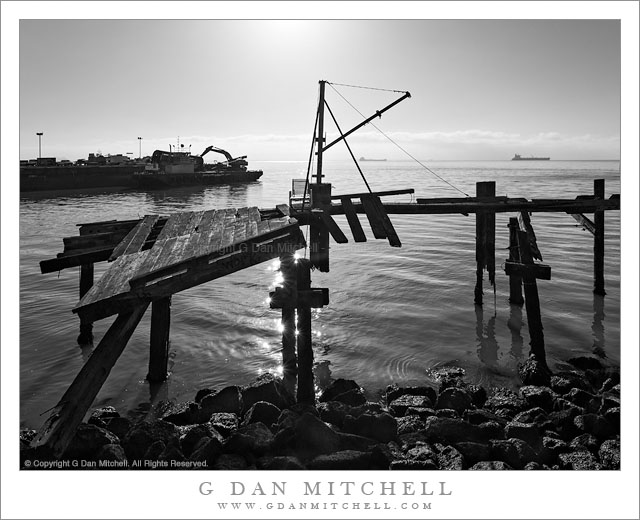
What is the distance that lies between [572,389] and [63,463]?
A: 752 centimetres

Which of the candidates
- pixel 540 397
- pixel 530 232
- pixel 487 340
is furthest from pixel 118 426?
pixel 530 232

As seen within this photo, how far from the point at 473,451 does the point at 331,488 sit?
6.89ft

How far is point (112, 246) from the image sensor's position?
28.8 feet

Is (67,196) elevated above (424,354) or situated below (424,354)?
above

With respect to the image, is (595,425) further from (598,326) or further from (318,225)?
(318,225)

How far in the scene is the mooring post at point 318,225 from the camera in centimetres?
986

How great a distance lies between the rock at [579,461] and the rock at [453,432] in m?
1.00

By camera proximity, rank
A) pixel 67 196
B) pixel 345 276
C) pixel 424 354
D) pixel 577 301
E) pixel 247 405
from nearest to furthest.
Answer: pixel 247 405, pixel 424 354, pixel 577 301, pixel 345 276, pixel 67 196

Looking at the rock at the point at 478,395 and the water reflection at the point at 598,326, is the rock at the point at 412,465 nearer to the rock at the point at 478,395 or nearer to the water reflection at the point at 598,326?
the rock at the point at 478,395

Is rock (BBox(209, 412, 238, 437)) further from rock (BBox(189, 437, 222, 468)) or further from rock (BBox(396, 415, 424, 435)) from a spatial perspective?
rock (BBox(396, 415, 424, 435))

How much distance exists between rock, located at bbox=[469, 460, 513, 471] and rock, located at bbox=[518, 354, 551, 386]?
Result: 10.1 ft

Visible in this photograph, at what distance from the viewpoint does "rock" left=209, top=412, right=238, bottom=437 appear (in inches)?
272

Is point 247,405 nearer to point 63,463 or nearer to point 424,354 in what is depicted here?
point 63,463
